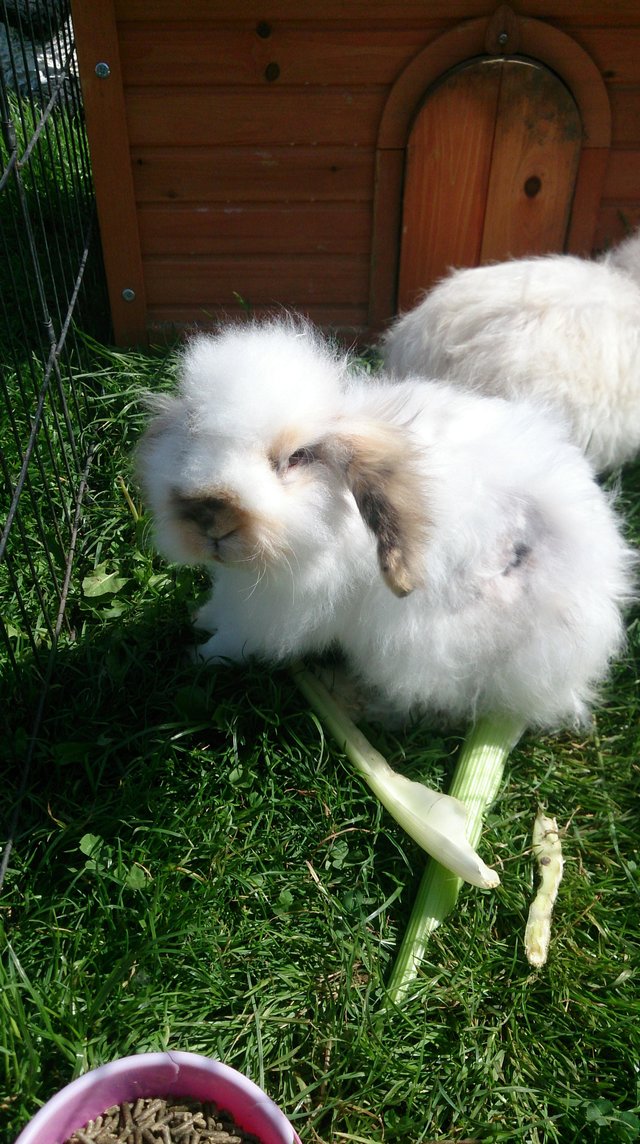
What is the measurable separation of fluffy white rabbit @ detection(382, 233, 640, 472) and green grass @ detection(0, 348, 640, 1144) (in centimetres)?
98

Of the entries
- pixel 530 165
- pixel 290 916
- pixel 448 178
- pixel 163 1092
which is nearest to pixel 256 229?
pixel 448 178

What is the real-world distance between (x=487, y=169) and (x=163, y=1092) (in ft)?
12.5

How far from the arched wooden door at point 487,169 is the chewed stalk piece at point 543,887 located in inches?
108

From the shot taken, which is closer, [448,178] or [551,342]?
[551,342]

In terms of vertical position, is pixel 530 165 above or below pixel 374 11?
below

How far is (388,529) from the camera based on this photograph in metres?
2.24

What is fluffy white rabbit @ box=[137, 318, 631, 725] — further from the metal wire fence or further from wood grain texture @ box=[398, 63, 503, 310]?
wood grain texture @ box=[398, 63, 503, 310]

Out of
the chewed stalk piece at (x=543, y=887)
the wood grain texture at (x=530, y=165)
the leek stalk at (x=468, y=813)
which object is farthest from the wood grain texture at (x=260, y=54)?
the chewed stalk piece at (x=543, y=887)

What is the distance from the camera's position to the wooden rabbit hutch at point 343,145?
3887mm

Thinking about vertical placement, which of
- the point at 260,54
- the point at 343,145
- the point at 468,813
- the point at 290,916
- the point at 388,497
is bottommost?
the point at 290,916

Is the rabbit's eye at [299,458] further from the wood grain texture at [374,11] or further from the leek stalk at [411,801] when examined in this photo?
the wood grain texture at [374,11]

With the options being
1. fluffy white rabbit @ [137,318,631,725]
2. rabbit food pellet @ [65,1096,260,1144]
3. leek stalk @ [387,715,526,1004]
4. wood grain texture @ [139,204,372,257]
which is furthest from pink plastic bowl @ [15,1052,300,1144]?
wood grain texture @ [139,204,372,257]

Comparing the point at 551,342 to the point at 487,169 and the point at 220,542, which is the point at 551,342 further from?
the point at 220,542

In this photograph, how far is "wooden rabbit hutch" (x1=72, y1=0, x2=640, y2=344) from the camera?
3.89 m
